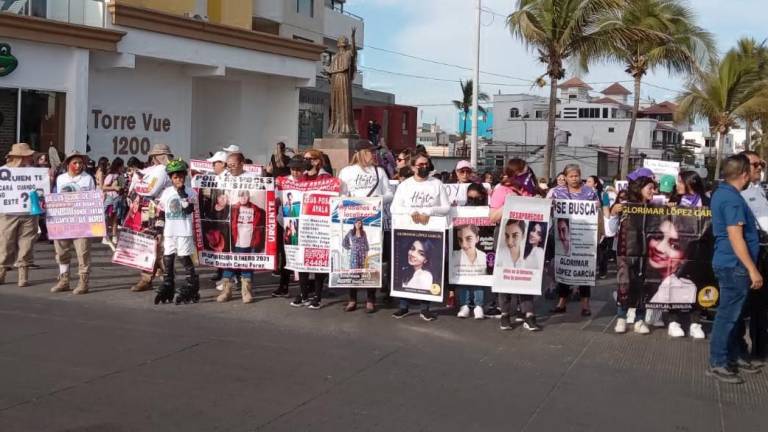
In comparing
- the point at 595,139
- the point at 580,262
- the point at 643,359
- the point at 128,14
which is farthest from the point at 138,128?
the point at 595,139

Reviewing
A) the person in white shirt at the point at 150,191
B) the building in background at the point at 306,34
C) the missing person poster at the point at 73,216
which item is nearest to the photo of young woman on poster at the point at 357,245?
the person in white shirt at the point at 150,191

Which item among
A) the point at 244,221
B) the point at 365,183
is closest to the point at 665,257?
the point at 365,183

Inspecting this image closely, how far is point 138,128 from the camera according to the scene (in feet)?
80.1

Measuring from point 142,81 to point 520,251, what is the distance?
1813 cm

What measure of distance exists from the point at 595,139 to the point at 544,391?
60.4 m

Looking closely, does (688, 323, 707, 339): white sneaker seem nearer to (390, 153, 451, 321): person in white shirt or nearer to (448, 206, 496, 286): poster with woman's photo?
(448, 206, 496, 286): poster with woman's photo

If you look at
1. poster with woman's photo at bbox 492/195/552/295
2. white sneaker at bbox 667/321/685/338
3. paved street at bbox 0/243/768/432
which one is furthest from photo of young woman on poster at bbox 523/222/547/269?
white sneaker at bbox 667/321/685/338

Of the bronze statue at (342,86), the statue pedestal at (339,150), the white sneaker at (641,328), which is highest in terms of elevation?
the bronze statue at (342,86)

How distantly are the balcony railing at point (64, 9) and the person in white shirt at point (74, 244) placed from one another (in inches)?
405

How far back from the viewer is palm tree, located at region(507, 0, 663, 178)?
72.3ft

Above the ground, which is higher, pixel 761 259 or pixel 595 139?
pixel 595 139

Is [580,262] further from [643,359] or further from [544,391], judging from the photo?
[544,391]

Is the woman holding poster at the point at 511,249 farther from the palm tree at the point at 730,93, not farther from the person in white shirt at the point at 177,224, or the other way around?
the palm tree at the point at 730,93

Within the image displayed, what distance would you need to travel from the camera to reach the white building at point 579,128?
183 ft
